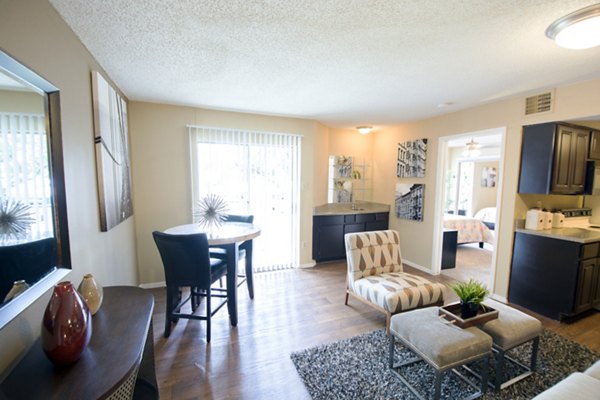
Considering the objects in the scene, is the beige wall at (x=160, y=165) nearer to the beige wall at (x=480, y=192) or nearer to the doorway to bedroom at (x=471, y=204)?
the doorway to bedroom at (x=471, y=204)

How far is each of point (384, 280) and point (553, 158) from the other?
7.22 feet

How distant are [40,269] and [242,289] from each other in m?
2.39

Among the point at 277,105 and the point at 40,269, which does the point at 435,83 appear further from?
the point at 40,269

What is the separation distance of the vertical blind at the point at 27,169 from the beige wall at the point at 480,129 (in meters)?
4.07

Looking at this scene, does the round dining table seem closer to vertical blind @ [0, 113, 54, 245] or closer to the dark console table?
the dark console table

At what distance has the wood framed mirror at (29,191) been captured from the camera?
931 mm

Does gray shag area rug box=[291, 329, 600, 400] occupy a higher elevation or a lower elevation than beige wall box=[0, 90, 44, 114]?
lower

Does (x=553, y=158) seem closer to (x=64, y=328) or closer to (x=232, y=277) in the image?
(x=232, y=277)

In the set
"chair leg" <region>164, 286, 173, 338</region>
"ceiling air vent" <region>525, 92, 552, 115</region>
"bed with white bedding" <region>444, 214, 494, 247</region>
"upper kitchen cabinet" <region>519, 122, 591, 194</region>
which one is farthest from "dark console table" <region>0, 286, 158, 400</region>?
"bed with white bedding" <region>444, 214, 494, 247</region>

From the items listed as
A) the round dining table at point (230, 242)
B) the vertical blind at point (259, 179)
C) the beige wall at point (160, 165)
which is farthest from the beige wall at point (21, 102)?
the vertical blind at point (259, 179)

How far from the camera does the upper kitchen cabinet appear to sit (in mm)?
2688

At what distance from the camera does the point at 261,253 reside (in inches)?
158

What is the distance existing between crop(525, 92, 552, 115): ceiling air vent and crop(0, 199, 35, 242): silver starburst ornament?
4181mm

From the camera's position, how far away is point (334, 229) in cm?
442
